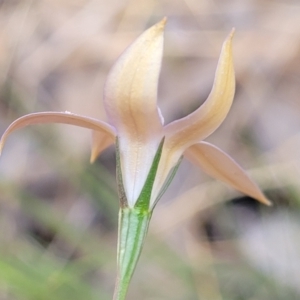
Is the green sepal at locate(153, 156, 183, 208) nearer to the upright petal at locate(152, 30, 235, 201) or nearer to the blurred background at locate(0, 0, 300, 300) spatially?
the upright petal at locate(152, 30, 235, 201)

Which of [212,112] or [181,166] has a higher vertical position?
[212,112]

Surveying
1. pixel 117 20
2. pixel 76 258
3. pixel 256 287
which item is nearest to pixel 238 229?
pixel 256 287

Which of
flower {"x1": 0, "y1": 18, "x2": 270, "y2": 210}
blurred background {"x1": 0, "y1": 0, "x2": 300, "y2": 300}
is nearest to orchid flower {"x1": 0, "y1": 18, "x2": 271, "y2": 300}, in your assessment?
flower {"x1": 0, "y1": 18, "x2": 270, "y2": 210}

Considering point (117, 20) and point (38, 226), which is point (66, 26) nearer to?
point (117, 20)

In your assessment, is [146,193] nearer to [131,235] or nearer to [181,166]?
[131,235]

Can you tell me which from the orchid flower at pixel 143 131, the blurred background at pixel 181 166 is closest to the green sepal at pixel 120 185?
the orchid flower at pixel 143 131

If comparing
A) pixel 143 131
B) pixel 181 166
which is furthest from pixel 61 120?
pixel 181 166
